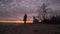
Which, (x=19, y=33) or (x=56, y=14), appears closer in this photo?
(x=19, y=33)

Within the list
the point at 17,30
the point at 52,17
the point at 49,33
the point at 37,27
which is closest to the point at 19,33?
the point at 17,30

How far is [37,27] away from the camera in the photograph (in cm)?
990

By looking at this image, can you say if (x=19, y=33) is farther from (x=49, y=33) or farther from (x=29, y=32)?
(x=49, y=33)

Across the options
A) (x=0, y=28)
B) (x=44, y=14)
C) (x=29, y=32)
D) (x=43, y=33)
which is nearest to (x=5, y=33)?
(x=0, y=28)

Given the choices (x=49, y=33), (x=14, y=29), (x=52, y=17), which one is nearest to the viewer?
(x=49, y=33)

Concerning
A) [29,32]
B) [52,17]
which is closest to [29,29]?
[29,32]

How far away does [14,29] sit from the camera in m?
9.96

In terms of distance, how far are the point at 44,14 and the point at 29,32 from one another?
1195cm

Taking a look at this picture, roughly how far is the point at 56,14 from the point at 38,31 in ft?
39.8

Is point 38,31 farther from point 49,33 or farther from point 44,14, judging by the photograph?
point 44,14

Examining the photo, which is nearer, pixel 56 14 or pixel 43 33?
pixel 43 33

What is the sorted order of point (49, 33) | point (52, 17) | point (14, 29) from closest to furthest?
point (49, 33) → point (14, 29) → point (52, 17)

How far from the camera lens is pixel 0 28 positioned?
32.9 feet

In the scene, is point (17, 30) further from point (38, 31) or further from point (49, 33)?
point (49, 33)
